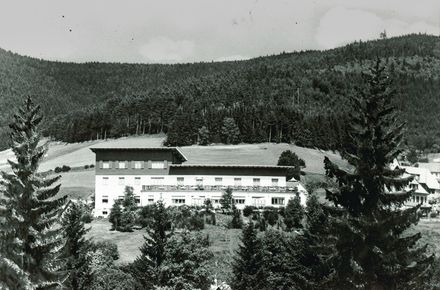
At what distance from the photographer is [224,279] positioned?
175 ft

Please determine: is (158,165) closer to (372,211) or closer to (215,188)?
(215,188)

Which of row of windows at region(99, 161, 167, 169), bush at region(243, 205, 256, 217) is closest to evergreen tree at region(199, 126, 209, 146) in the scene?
row of windows at region(99, 161, 167, 169)

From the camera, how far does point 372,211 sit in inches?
1055

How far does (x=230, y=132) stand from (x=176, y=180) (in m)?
61.9

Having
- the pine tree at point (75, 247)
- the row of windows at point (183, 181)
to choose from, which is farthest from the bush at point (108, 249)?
the row of windows at point (183, 181)

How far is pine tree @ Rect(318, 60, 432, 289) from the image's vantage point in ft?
85.9

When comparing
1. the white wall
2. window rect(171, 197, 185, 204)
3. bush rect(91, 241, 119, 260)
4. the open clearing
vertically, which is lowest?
bush rect(91, 241, 119, 260)

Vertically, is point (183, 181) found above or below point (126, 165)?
below

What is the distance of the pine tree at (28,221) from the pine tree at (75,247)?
8.48 meters

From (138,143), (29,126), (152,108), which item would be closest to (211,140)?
(138,143)

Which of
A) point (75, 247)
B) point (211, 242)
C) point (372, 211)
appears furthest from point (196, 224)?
point (372, 211)

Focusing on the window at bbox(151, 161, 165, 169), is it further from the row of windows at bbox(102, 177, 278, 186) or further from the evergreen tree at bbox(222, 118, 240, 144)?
the evergreen tree at bbox(222, 118, 240, 144)

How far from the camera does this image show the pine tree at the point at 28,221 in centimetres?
2867

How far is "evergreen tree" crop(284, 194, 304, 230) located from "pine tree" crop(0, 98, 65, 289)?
38641 mm
